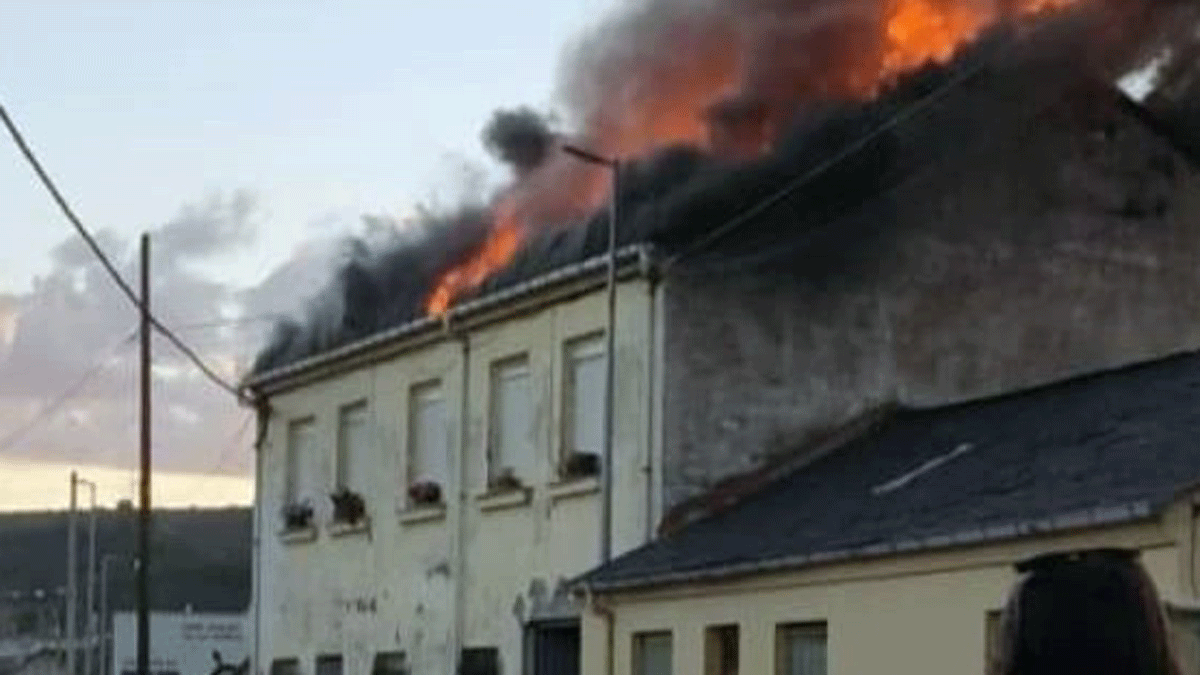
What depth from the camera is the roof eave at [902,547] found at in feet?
51.3

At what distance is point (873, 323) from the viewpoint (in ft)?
82.8

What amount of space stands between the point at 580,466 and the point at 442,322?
3523 millimetres

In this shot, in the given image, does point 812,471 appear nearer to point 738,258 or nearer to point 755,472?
point 755,472

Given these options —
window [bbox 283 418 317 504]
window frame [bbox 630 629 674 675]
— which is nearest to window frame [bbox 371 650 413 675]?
window [bbox 283 418 317 504]

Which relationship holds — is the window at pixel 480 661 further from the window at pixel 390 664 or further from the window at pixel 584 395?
the window at pixel 584 395

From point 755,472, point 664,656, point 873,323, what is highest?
point 873,323

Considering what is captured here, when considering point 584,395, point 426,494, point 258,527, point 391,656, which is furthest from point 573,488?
point 258,527

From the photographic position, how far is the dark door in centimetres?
2583

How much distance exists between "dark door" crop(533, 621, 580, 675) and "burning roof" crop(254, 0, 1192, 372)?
12.4 ft

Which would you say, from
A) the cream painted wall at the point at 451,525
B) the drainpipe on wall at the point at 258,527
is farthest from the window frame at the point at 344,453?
the drainpipe on wall at the point at 258,527

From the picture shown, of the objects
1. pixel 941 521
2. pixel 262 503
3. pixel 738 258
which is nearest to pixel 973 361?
pixel 738 258

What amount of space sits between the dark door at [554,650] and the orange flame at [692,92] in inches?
168

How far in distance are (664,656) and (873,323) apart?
4.67 metres

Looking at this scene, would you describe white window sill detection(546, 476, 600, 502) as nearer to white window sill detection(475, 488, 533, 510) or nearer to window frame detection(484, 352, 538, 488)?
white window sill detection(475, 488, 533, 510)
